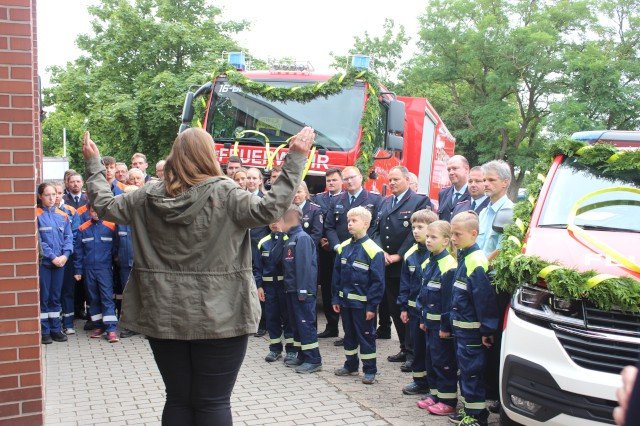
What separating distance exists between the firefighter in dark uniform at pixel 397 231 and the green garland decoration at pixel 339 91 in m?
1.46

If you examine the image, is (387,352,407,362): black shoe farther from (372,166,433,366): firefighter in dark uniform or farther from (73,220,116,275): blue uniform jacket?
(73,220,116,275): blue uniform jacket

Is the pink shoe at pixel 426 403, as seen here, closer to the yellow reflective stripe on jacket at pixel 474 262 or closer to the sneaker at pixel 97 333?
the yellow reflective stripe on jacket at pixel 474 262

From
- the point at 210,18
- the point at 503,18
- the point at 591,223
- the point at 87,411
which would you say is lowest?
the point at 87,411

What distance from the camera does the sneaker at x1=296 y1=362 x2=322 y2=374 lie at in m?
6.41

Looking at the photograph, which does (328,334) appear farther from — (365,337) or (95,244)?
(95,244)

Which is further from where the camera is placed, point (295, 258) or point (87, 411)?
point (295, 258)

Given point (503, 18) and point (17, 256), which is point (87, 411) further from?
point (503, 18)

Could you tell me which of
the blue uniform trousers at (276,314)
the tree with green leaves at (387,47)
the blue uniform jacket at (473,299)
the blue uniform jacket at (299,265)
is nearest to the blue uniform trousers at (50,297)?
the blue uniform trousers at (276,314)

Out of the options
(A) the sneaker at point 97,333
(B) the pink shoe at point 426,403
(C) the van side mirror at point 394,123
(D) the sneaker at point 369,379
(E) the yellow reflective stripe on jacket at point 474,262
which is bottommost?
(A) the sneaker at point 97,333

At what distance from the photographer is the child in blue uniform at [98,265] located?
7812mm

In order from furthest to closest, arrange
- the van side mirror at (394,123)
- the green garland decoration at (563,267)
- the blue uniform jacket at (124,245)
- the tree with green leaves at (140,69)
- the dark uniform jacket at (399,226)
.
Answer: the tree with green leaves at (140,69), the van side mirror at (394,123), the blue uniform jacket at (124,245), the dark uniform jacket at (399,226), the green garland decoration at (563,267)

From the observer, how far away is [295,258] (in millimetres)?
6512

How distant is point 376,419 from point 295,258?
6.45 feet

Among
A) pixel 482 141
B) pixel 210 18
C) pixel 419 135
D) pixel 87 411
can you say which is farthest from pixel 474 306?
pixel 482 141
